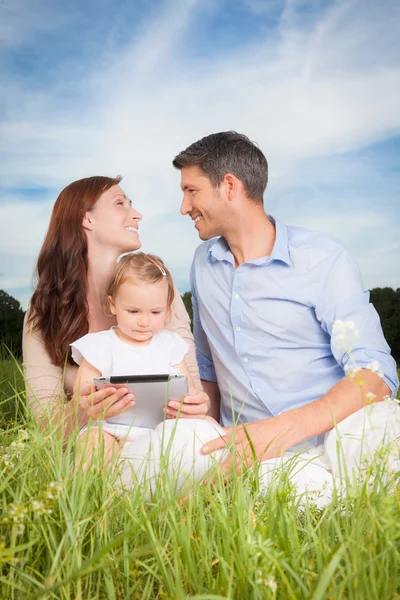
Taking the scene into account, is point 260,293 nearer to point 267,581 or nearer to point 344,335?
point 344,335

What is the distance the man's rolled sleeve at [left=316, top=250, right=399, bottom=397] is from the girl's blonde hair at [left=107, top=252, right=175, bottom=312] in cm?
92

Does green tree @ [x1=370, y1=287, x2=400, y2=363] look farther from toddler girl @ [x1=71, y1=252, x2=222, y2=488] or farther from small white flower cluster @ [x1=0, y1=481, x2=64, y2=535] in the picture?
small white flower cluster @ [x1=0, y1=481, x2=64, y2=535]

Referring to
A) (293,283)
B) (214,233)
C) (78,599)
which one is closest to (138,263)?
(214,233)

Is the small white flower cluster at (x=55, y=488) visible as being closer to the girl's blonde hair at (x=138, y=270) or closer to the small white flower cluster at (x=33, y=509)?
the small white flower cluster at (x=33, y=509)

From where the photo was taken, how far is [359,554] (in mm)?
1729

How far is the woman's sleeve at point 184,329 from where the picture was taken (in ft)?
12.9

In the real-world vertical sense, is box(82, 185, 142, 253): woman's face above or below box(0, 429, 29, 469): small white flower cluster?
above

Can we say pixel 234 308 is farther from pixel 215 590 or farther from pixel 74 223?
pixel 215 590

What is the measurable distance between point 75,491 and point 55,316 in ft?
6.59

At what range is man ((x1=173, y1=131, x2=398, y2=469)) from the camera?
3.73 meters

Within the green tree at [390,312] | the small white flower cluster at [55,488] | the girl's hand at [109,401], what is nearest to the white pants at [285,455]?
the girl's hand at [109,401]

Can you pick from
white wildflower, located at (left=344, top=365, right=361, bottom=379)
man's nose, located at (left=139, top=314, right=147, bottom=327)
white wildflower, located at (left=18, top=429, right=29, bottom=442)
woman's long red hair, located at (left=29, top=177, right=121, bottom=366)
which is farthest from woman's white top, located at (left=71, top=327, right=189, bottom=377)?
white wildflower, located at (left=344, top=365, right=361, bottom=379)

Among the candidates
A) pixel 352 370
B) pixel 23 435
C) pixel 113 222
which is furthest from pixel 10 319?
pixel 352 370

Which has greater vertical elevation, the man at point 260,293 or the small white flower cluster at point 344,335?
the man at point 260,293
